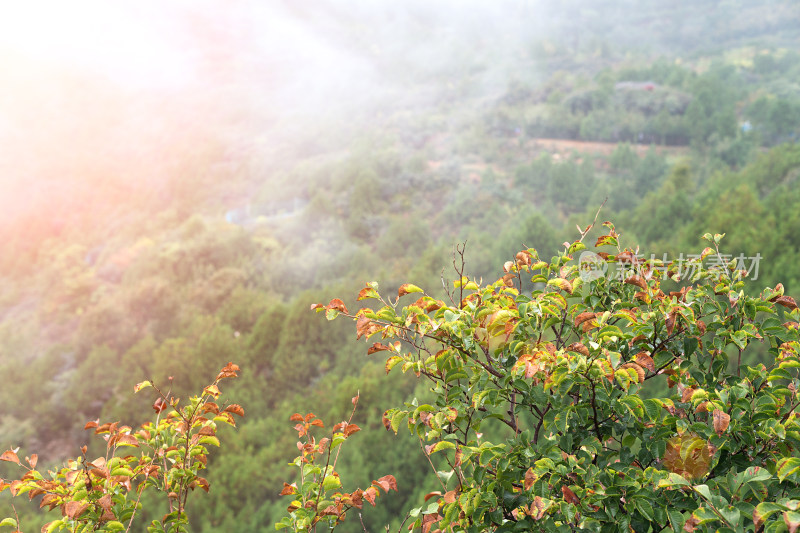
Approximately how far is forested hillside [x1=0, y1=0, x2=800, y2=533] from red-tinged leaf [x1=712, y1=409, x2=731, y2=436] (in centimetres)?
78

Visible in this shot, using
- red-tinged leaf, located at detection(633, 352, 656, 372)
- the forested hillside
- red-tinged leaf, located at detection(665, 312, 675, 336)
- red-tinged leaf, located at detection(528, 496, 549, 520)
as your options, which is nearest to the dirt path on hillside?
the forested hillside

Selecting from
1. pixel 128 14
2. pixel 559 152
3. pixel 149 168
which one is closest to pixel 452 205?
pixel 559 152

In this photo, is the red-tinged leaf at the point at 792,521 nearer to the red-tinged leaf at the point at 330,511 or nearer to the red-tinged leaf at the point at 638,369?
the red-tinged leaf at the point at 638,369

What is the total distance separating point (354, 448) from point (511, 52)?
21.5m

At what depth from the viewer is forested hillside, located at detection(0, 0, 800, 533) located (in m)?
6.38

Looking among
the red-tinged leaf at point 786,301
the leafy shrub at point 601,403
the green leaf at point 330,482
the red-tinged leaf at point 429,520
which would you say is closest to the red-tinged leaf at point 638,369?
the leafy shrub at point 601,403

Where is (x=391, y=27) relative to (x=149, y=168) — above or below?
above

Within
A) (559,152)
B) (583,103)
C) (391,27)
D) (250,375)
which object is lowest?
(250,375)

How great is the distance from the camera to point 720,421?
1.06 metres

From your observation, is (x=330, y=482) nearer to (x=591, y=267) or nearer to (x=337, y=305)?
(x=337, y=305)

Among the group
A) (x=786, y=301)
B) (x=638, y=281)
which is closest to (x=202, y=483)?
(x=638, y=281)

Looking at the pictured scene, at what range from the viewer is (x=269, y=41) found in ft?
75.3

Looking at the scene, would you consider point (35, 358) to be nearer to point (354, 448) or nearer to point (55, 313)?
point (55, 313)

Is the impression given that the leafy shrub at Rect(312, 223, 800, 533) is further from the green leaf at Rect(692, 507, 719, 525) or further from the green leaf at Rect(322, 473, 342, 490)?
the green leaf at Rect(322, 473, 342, 490)
